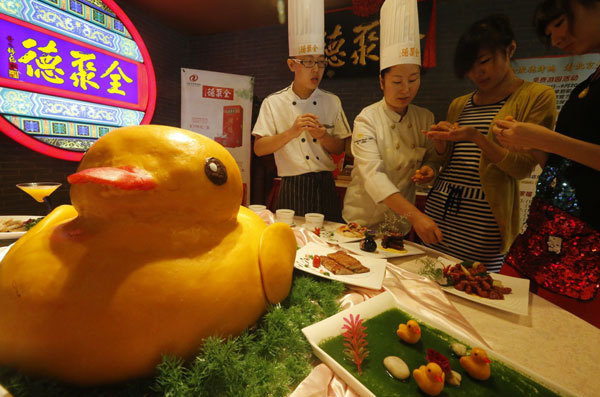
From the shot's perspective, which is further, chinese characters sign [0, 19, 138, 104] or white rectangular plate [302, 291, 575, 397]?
chinese characters sign [0, 19, 138, 104]

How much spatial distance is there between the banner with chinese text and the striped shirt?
11.4 ft

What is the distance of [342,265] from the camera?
1.29 m

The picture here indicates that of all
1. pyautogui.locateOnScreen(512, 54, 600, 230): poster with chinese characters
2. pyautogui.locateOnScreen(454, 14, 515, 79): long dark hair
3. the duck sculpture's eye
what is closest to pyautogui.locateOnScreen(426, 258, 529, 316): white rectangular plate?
the duck sculpture's eye

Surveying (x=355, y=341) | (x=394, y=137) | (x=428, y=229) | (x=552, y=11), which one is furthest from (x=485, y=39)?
(x=355, y=341)

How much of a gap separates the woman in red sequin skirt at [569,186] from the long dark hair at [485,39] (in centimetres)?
24

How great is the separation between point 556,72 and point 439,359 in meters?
5.52

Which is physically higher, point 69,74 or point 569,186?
point 69,74

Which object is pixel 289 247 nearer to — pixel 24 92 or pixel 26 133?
pixel 26 133

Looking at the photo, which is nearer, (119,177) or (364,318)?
(119,177)

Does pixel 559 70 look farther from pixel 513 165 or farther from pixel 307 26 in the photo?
pixel 307 26

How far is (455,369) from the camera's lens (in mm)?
738

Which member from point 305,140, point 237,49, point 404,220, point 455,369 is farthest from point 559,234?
point 237,49

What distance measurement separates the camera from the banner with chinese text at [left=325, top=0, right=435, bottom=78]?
4977 mm

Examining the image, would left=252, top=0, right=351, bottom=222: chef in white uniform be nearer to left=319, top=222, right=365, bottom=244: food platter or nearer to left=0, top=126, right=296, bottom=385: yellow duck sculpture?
left=319, top=222, right=365, bottom=244: food platter
